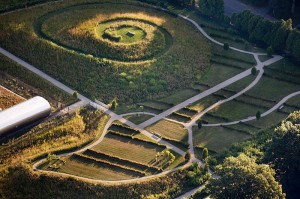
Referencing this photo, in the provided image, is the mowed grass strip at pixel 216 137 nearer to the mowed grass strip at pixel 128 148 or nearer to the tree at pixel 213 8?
the mowed grass strip at pixel 128 148

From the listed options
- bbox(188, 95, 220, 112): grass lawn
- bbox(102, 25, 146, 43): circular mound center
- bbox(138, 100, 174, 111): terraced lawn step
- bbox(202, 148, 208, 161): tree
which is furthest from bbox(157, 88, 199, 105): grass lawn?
bbox(102, 25, 146, 43): circular mound center

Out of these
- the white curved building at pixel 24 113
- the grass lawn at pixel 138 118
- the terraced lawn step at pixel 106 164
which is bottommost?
the terraced lawn step at pixel 106 164

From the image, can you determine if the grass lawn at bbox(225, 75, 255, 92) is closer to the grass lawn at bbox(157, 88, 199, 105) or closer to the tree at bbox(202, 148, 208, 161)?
the grass lawn at bbox(157, 88, 199, 105)

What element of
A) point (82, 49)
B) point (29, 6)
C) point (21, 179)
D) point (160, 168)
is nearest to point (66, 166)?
point (21, 179)

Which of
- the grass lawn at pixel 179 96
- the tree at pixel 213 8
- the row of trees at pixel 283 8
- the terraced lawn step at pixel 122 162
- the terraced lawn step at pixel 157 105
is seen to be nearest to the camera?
the terraced lawn step at pixel 122 162

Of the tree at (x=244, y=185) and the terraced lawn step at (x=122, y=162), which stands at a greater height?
the tree at (x=244, y=185)

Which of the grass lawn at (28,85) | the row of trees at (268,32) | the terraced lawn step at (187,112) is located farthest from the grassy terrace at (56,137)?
the row of trees at (268,32)

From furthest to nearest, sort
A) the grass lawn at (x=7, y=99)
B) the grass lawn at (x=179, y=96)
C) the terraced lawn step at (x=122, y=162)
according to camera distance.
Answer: the grass lawn at (x=179, y=96)
the grass lawn at (x=7, y=99)
the terraced lawn step at (x=122, y=162)
